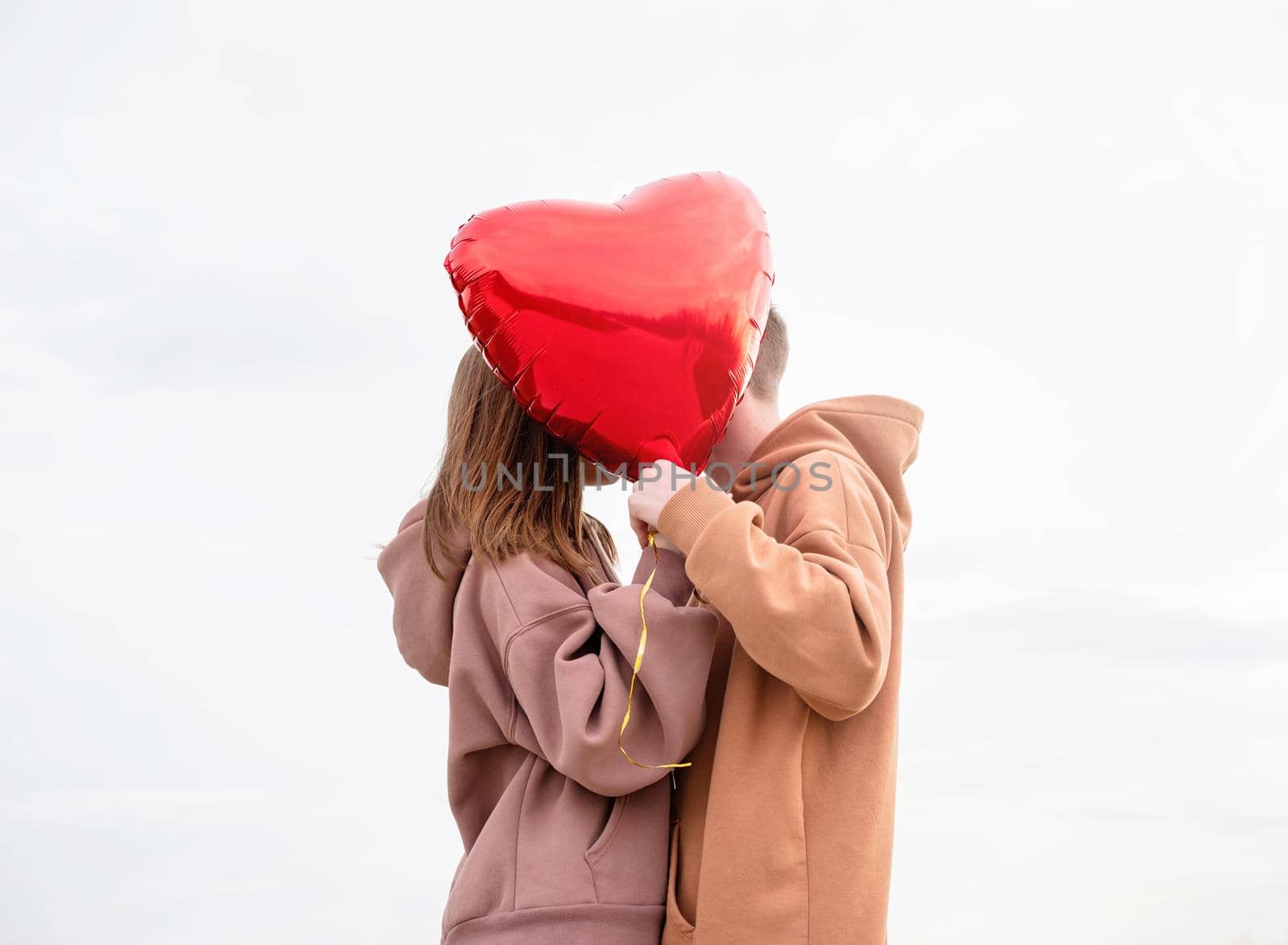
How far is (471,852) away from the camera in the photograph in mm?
2168

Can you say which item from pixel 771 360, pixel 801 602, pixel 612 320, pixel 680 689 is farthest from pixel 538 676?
pixel 771 360

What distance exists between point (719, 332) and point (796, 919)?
962 mm

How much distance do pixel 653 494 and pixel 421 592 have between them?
0.51 metres

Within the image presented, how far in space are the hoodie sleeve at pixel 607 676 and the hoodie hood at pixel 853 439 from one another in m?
0.23

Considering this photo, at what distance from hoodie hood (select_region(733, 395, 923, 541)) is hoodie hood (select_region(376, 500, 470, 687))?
54cm

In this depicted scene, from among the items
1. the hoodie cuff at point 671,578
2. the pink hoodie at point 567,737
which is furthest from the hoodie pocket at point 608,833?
the hoodie cuff at point 671,578

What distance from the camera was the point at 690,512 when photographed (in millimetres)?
2051

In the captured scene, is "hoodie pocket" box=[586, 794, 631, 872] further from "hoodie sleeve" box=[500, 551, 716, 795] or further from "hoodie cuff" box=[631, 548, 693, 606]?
"hoodie cuff" box=[631, 548, 693, 606]

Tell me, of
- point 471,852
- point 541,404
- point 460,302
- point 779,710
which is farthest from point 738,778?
point 460,302

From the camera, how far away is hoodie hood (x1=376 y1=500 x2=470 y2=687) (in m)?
2.30

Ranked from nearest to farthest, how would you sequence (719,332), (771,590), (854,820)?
(771,590)
(854,820)
(719,332)

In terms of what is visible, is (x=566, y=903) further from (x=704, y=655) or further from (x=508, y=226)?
(x=508, y=226)

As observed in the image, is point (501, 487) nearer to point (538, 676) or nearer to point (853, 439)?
point (538, 676)

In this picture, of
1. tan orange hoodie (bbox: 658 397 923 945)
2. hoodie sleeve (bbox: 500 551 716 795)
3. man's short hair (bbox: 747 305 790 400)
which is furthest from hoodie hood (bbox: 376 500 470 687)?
man's short hair (bbox: 747 305 790 400)
